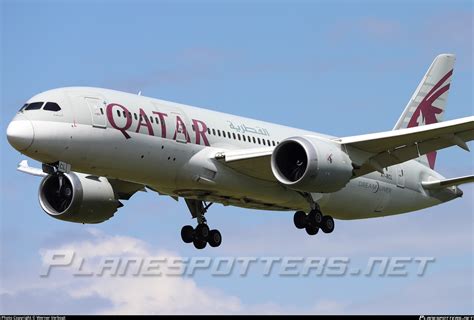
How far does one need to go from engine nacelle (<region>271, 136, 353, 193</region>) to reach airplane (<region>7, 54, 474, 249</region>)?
0.03 metres

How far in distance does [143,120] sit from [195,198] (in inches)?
184

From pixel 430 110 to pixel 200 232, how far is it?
44.1 ft

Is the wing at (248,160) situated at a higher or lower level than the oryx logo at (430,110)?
lower

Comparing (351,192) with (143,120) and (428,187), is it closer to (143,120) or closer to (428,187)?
(428,187)

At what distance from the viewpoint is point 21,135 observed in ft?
133

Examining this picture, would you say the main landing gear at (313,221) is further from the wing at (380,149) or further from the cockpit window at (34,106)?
the cockpit window at (34,106)

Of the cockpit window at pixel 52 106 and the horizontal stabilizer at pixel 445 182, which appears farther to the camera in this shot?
the horizontal stabilizer at pixel 445 182

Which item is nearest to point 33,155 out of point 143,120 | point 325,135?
point 143,120

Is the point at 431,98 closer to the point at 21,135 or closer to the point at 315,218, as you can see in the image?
the point at 315,218

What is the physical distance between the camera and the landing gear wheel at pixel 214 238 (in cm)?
4859

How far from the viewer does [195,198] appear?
46.3 meters

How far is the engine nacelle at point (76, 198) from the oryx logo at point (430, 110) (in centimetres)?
1443

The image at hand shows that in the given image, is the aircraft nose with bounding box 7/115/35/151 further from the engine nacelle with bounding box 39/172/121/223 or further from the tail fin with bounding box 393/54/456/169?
the tail fin with bounding box 393/54/456/169

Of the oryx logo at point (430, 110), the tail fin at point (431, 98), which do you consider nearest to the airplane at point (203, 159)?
the oryx logo at point (430, 110)
